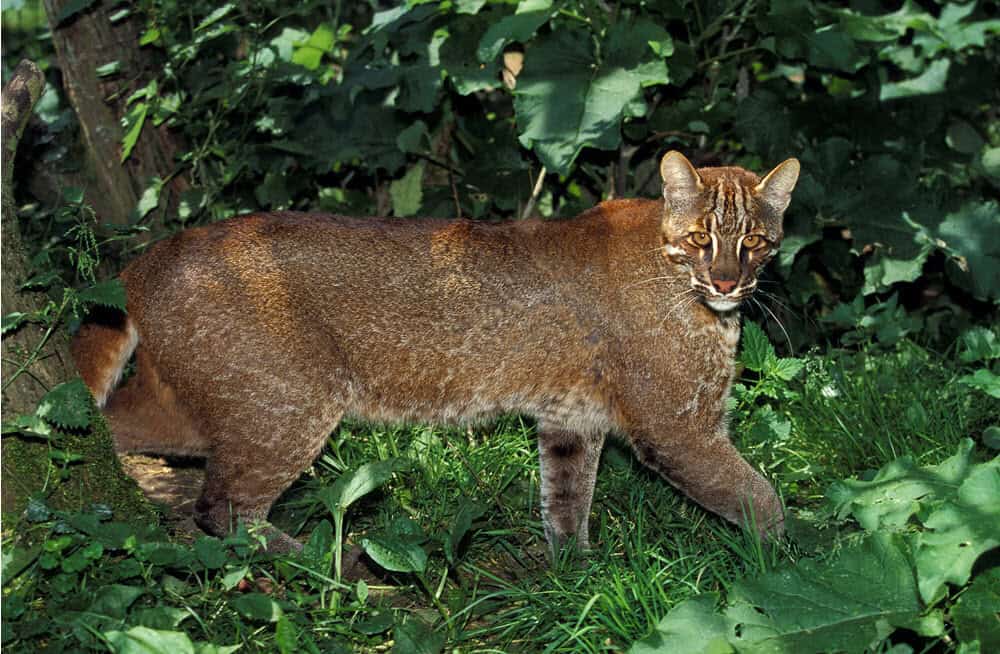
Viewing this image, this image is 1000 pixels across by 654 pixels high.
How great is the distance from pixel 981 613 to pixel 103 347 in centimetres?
342

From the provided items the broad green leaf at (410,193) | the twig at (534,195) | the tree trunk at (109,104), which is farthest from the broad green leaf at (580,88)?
the tree trunk at (109,104)

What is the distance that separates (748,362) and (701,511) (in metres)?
0.68

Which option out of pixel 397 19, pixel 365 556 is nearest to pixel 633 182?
pixel 397 19

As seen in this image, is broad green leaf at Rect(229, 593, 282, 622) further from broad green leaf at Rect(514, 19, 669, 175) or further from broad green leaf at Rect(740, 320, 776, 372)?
broad green leaf at Rect(514, 19, 669, 175)

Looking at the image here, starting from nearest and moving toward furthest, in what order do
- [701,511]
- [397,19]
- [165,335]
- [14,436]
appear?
[14,436] → [165,335] → [701,511] → [397,19]

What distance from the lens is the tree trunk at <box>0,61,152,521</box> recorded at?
13.7 feet

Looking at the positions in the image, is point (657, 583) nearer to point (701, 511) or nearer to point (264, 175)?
point (701, 511)

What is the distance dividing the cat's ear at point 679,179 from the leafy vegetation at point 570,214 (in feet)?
2.17

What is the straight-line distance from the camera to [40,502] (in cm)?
404

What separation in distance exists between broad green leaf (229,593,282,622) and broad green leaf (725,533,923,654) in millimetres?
1422

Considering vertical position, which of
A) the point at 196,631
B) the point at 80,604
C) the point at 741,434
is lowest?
the point at 741,434

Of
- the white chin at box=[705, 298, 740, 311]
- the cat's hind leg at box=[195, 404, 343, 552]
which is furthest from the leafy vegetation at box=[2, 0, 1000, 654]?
the white chin at box=[705, 298, 740, 311]

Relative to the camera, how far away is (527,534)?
518 cm

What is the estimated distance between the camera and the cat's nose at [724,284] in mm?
4664
